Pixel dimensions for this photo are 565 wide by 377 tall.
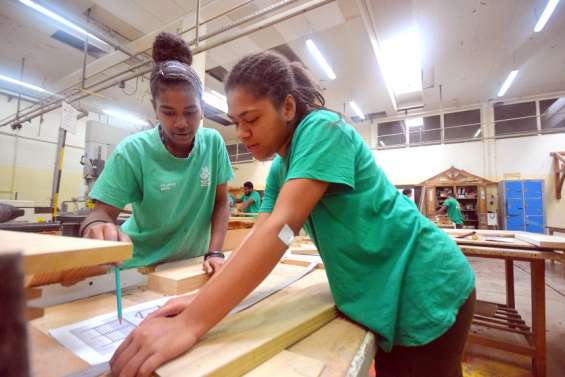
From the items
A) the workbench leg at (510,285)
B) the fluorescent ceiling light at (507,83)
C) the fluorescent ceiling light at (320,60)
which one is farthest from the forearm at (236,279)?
the fluorescent ceiling light at (507,83)

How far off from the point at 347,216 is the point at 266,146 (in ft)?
1.03

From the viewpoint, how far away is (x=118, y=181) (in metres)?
1.07

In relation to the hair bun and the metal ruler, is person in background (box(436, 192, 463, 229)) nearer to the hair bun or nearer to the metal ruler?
the metal ruler

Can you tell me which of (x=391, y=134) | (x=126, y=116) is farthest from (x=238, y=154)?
(x=391, y=134)

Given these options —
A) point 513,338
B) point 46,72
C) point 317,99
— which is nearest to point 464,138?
point 513,338

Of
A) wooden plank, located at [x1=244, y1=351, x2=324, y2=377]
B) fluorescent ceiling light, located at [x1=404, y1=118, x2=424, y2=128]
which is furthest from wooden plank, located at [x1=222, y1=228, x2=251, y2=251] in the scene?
fluorescent ceiling light, located at [x1=404, y1=118, x2=424, y2=128]

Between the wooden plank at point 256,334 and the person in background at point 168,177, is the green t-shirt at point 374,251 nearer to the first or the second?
the wooden plank at point 256,334

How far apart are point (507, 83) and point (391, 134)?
335 centimetres

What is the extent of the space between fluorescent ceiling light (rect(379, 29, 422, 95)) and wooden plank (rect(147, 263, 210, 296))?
538 centimetres

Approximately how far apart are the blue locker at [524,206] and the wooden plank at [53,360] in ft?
31.3

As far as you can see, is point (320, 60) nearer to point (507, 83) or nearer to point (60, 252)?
point (507, 83)

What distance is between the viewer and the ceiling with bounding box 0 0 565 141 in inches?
173

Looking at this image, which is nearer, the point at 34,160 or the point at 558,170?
the point at 558,170

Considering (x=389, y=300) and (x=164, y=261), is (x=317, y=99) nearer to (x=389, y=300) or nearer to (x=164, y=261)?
(x=389, y=300)
